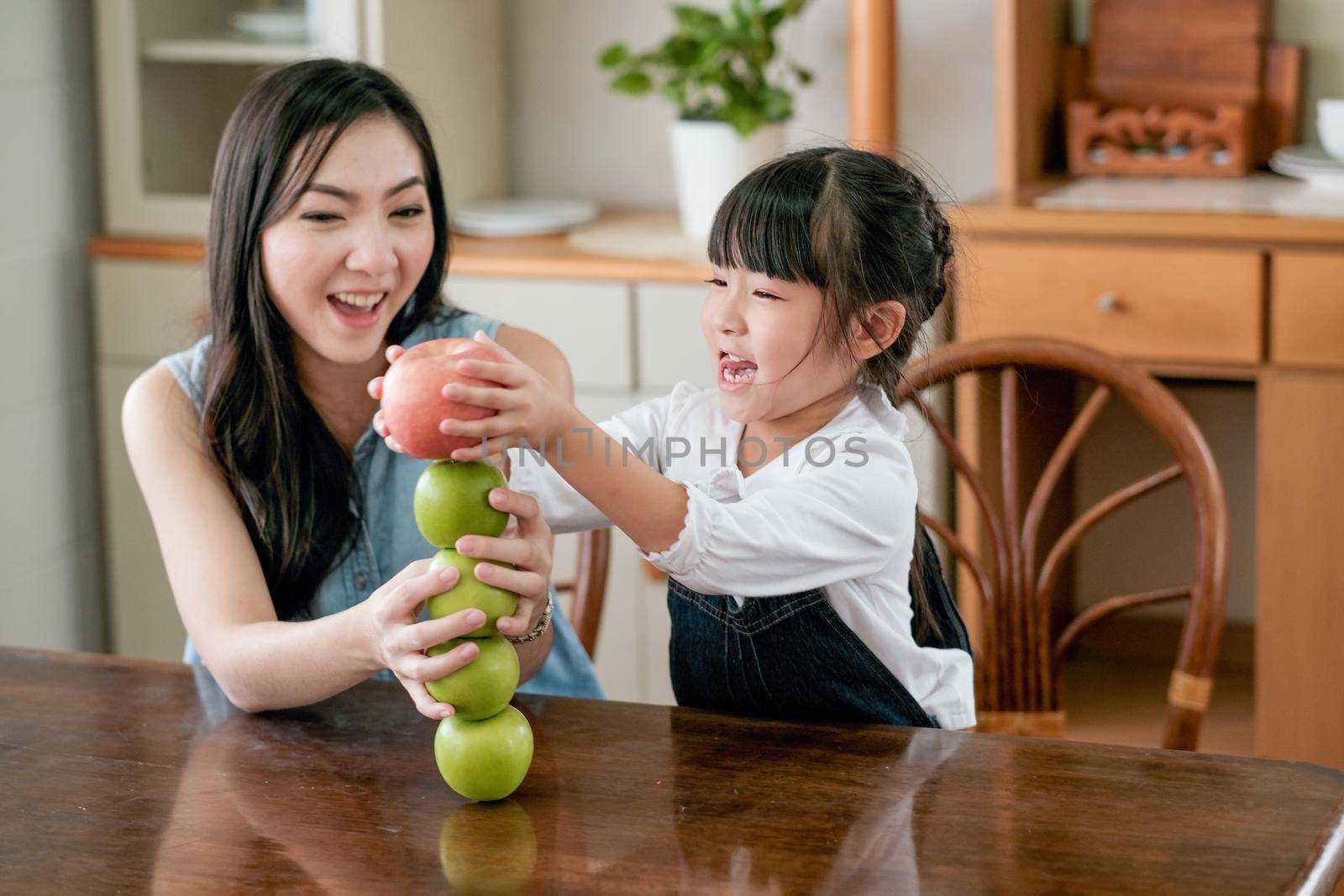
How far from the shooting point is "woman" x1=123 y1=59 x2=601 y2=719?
4.59ft

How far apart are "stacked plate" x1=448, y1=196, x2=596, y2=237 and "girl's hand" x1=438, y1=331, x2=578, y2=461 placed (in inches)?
69.7

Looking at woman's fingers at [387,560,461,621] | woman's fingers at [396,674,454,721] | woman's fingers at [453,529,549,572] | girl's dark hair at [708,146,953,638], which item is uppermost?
girl's dark hair at [708,146,953,638]

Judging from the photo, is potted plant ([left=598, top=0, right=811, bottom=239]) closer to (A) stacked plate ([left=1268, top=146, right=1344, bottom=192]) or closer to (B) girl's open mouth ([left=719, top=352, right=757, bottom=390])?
(A) stacked plate ([left=1268, top=146, right=1344, bottom=192])

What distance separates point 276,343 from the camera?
4.90 ft

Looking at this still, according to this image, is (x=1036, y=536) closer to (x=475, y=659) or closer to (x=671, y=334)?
(x=475, y=659)

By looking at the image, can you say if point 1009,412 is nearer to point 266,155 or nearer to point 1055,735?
point 1055,735

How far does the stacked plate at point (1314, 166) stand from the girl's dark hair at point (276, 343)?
4.92 feet

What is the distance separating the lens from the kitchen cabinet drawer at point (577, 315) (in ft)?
8.27

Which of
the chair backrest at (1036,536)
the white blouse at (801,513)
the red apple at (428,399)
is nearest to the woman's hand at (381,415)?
the red apple at (428,399)

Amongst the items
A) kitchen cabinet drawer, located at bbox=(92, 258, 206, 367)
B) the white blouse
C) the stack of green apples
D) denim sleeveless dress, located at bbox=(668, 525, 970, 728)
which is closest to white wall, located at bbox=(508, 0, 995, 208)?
kitchen cabinet drawer, located at bbox=(92, 258, 206, 367)

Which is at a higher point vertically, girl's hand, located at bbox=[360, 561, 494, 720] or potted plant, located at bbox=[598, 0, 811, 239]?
potted plant, located at bbox=[598, 0, 811, 239]

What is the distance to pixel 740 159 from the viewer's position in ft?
8.42

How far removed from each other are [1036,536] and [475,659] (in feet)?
2.51

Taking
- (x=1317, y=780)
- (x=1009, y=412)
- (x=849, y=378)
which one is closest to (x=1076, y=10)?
(x=1009, y=412)
